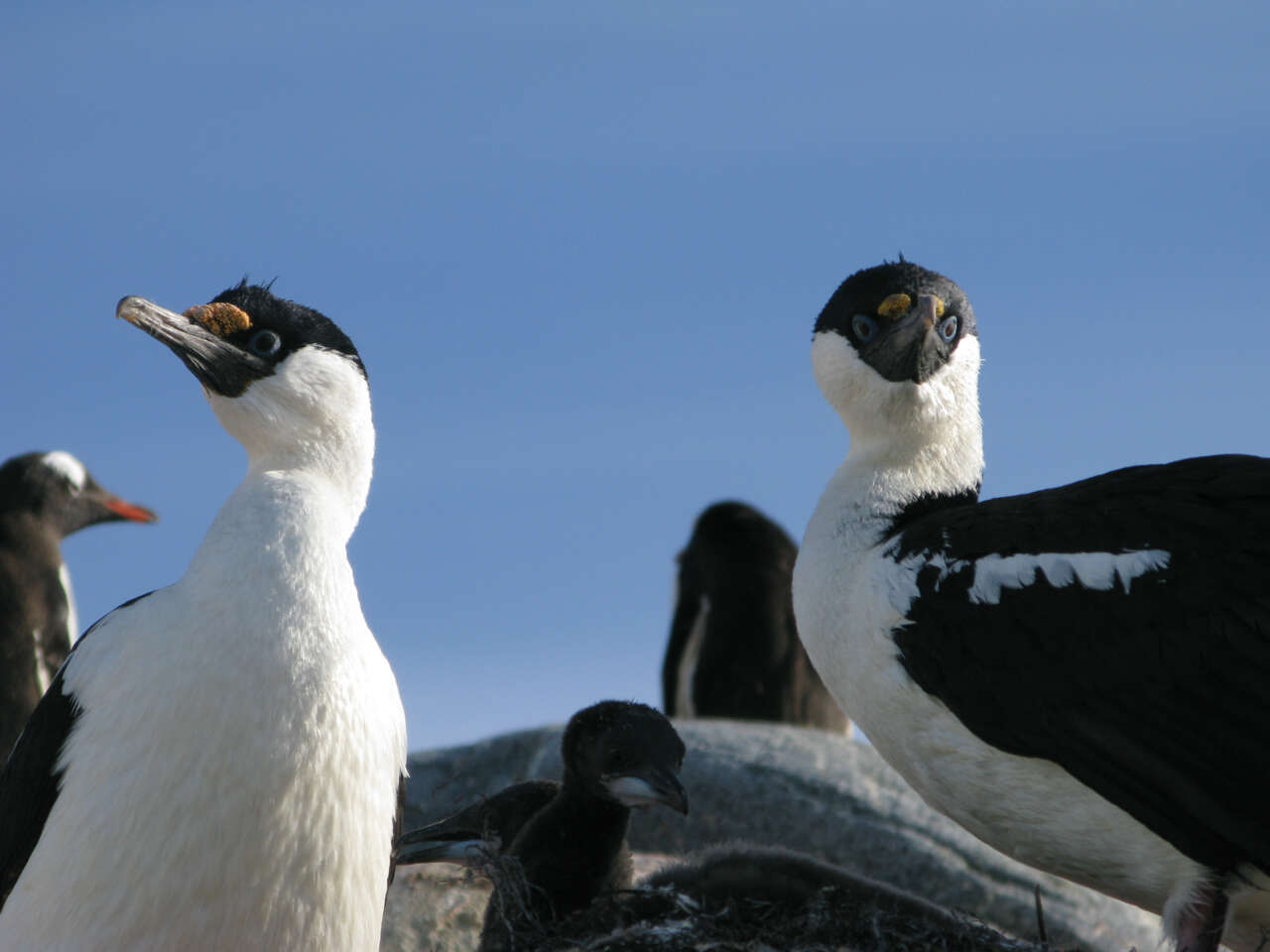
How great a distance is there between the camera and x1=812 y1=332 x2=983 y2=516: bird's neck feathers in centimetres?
638

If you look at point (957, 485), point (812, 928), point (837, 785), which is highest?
point (957, 485)

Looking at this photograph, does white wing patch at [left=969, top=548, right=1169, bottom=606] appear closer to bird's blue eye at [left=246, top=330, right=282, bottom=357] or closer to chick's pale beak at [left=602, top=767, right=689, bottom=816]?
chick's pale beak at [left=602, top=767, right=689, bottom=816]

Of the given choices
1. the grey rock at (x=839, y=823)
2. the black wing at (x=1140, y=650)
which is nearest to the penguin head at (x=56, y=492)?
the grey rock at (x=839, y=823)

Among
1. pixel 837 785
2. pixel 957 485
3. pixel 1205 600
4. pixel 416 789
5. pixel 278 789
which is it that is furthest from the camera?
pixel 416 789

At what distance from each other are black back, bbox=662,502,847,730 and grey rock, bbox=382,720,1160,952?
140 inches

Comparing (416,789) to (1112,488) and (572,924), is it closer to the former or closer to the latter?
(572,924)

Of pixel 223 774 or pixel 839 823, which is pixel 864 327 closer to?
pixel 223 774

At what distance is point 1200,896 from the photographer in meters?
5.21

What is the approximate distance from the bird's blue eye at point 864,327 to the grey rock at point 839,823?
3.75 m

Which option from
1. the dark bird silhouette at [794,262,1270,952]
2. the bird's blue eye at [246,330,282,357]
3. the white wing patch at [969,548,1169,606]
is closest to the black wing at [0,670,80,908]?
the bird's blue eye at [246,330,282,357]

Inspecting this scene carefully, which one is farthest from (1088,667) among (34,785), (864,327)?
(34,785)

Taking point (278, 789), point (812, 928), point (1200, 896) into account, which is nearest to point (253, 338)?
point (278, 789)

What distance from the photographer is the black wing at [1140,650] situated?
500 centimetres

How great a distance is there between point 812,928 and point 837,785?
4.10 meters
